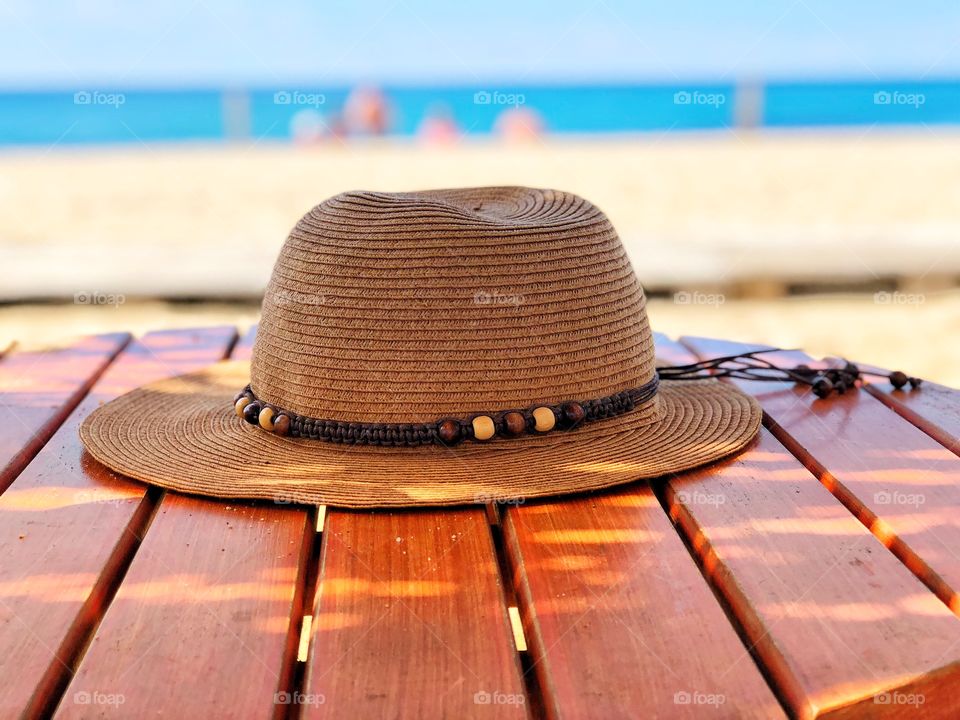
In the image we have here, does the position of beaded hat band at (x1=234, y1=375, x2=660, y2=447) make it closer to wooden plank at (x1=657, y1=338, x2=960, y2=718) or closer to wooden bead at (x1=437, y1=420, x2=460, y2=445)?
wooden bead at (x1=437, y1=420, x2=460, y2=445)

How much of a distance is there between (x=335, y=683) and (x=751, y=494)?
632 millimetres

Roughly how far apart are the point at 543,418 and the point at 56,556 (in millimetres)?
631

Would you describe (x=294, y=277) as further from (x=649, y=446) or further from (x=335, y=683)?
(x=335, y=683)

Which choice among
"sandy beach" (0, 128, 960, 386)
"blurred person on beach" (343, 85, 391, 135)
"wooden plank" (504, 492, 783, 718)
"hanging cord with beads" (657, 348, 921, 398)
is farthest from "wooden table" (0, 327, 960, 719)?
"blurred person on beach" (343, 85, 391, 135)

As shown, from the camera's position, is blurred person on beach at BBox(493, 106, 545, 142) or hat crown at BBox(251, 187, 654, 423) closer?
hat crown at BBox(251, 187, 654, 423)

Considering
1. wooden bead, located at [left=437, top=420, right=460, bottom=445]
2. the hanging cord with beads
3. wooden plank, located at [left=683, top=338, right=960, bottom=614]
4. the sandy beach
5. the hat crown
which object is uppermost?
the hat crown

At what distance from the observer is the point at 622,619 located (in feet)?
3.22

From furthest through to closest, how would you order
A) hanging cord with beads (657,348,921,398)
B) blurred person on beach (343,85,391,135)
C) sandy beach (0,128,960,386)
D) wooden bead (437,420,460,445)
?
blurred person on beach (343,85,391,135), sandy beach (0,128,960,386), hanging cord with beads (657,348,921,398), wooden bead (437,420,460,445)

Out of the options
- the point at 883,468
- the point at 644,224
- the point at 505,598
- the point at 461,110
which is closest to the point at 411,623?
the point at 505,598

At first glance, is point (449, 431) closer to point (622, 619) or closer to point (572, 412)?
point (572, 412)

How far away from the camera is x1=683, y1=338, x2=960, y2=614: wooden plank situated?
45.0 inches

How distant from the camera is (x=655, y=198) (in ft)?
23.9

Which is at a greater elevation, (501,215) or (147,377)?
(501,215)

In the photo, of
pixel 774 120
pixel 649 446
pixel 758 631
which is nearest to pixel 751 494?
pixel 649 446
